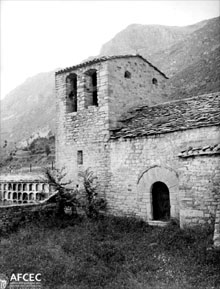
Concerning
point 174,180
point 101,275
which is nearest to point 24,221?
Result: point 101,275

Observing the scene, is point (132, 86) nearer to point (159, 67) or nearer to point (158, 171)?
point (158, 171)

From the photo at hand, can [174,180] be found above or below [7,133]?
below

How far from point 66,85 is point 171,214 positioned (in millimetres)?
7171

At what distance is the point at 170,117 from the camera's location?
9.54m

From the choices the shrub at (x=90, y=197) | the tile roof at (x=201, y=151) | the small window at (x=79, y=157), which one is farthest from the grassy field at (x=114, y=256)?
the small window at (x=79, y=157)

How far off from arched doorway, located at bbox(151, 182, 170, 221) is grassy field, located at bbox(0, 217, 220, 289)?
73 cm

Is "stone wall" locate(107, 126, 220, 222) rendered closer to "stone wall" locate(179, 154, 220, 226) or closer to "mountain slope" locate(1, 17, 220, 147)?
"stone wall" locate(179, 154, 220, 226)

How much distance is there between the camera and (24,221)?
930 centimetres

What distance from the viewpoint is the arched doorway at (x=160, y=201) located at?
29.6 ft

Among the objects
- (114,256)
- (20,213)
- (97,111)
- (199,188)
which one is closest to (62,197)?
(20,213)

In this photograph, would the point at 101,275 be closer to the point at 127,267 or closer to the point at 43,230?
the point at 127,267

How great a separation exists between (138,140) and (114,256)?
433cm

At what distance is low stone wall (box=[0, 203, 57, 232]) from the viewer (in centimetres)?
891

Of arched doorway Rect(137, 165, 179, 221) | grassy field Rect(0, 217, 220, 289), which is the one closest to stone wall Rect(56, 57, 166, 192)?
arched doorway Rect(137, 165, 179, 221)
